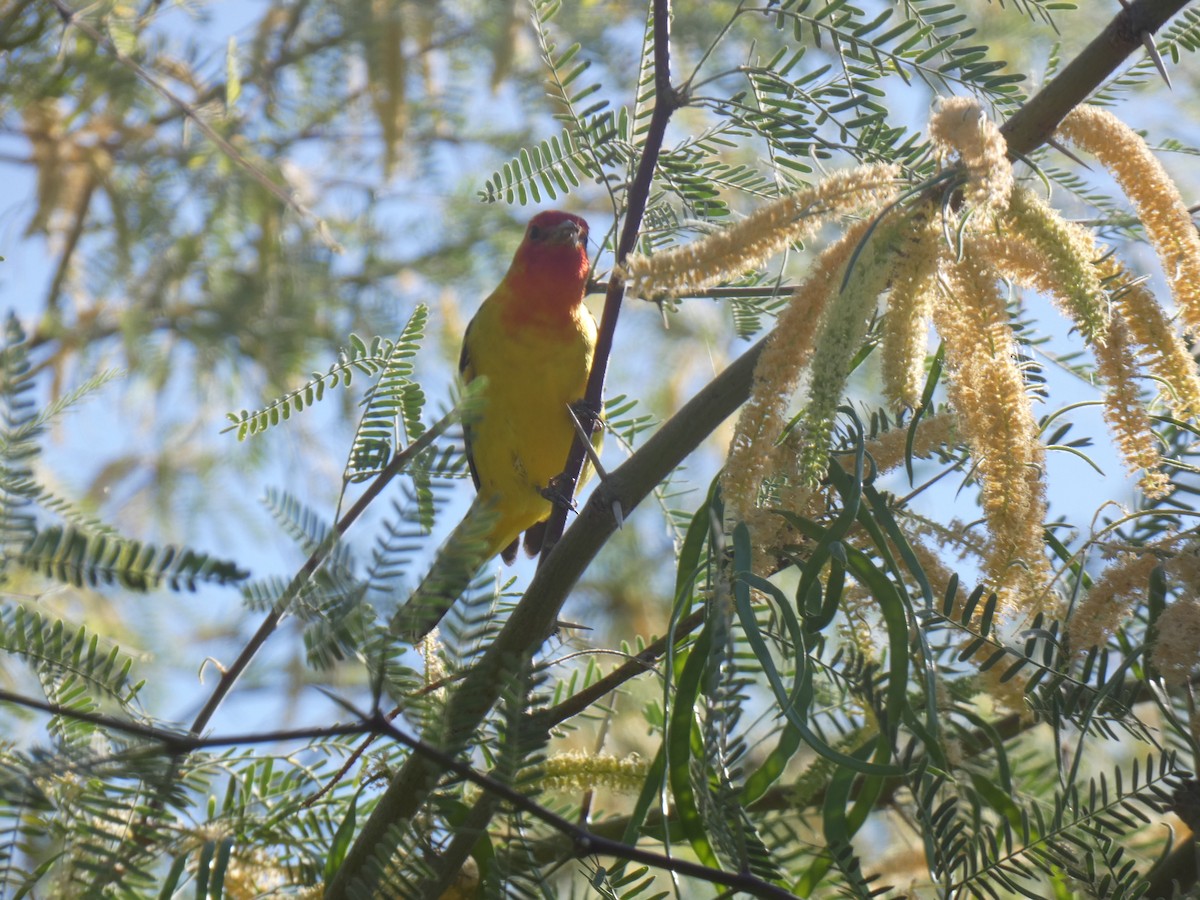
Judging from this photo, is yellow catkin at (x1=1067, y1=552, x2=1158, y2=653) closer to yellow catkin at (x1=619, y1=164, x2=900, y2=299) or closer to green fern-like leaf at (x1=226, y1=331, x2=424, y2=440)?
yellow catkin at (x1=619, y1=164, x2=900, y2=299)

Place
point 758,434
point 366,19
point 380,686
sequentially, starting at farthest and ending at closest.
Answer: point 366,19 → point 758,434 → point 380,686

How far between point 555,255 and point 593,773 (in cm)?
189

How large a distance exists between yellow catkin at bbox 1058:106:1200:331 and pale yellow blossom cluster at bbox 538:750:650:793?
85 centimetres

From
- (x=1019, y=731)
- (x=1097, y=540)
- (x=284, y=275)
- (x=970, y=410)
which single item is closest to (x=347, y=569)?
(x=970, y=410)

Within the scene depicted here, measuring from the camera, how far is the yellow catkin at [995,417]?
114 centimetres

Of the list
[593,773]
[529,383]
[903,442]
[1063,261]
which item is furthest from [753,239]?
[529,383]

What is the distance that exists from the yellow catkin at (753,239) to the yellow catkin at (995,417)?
0.13 meters

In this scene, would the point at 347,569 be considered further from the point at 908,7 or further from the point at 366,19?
the point at 366,19

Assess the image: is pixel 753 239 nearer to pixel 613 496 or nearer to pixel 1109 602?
pixel 613 496

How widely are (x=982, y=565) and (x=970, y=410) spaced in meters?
0.17

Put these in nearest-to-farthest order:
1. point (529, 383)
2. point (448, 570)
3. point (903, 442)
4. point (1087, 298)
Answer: point (448, 570)
point (1087, 298)
point (903, 442)
point (529, 383)

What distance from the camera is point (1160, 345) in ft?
3.82

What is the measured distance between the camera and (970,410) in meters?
1.16

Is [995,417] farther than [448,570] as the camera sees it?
Yes
